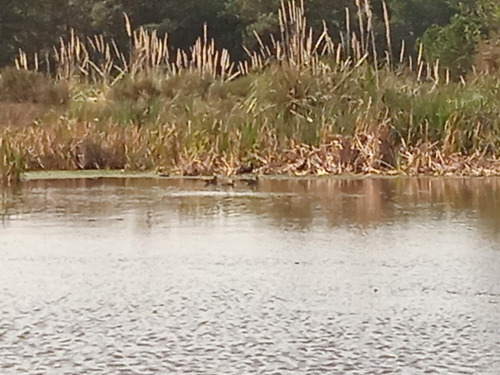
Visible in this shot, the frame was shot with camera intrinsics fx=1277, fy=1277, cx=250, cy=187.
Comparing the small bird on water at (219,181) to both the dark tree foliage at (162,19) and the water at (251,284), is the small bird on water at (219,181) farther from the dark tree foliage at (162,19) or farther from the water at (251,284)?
the dark tree foliage at (162,19)

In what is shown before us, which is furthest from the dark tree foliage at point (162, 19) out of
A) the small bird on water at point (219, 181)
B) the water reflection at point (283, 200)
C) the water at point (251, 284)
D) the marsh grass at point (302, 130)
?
the water at point (251, 284)

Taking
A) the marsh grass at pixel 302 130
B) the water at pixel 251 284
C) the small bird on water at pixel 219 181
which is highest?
the marsh grass at pixel 302 130

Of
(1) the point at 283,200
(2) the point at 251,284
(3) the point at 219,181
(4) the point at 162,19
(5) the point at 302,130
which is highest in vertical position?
(4) the point at 162,19

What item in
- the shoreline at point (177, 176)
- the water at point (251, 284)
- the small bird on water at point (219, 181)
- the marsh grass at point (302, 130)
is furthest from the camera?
the marsh grass at point (302, 130)

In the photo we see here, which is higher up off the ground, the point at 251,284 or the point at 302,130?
the point at 302,130

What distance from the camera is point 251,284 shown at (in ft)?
26.5

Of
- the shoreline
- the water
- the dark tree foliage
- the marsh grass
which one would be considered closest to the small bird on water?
the shoreline

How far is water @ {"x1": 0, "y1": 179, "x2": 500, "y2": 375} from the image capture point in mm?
6188

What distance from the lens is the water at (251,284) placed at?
619cm

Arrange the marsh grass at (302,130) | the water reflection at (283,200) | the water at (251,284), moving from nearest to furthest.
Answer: the water at (251,284) < the water reflection at (283,200) < the marsh grass at (302,130)

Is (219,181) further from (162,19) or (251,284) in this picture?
(162,19)

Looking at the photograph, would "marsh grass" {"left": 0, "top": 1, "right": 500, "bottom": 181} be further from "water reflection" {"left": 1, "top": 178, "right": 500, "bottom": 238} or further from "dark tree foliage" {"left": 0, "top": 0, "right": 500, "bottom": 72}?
"dark tree foliage" {"left": 0, "top": 0, "right": 500, "bottom": 72}

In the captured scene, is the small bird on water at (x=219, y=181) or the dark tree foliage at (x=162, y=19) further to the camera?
the dark tree foliage at (x=162, y=19)

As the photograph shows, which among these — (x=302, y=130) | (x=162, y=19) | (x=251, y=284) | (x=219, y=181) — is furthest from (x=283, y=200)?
(x=162, y=19)
